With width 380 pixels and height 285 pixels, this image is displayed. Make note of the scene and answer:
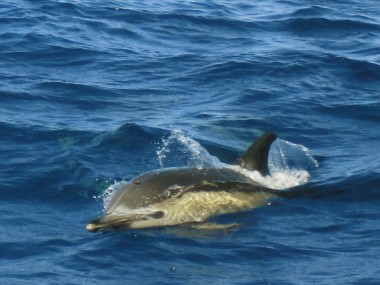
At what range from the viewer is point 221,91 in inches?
747

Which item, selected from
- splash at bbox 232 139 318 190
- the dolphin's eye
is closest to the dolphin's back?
the dolphin's eye

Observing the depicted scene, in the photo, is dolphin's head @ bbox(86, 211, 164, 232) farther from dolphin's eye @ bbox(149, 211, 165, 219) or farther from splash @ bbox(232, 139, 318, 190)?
splash @ bbox(232, 139, 318, 190)


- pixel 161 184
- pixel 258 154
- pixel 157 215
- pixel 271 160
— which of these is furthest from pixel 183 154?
pixel 157 215

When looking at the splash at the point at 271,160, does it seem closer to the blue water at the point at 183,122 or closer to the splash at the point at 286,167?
the splash at the point at 286,167

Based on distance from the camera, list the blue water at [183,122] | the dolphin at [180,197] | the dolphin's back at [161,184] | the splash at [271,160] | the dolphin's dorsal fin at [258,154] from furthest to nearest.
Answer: the splash at [271,160], the dolphin's dorsal fin at [258,154], the dolphin's back at [161,184], the dolphin at [180,197], the blue water at [183,122]

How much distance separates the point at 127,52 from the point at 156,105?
4620 mm

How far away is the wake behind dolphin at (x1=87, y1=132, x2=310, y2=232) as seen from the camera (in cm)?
1172

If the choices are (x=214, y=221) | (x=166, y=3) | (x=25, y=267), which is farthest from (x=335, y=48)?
(x=25, y=267)

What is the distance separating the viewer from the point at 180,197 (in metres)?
12.1

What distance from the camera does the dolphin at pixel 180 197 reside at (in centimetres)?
1170

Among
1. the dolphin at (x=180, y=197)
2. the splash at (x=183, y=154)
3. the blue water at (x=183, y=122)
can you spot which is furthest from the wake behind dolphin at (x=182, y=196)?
the splash at (x=183, y=154)

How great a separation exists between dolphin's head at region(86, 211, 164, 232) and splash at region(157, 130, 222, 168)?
8.10 ft

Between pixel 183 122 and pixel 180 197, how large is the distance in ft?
15.3

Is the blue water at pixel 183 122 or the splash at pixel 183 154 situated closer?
the blue water at pixel 183 122
